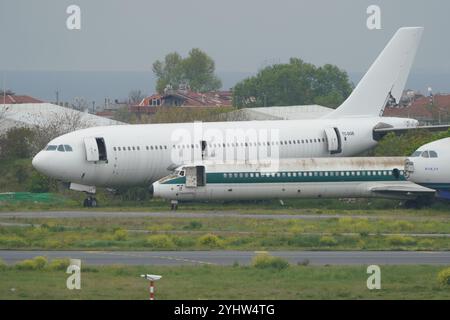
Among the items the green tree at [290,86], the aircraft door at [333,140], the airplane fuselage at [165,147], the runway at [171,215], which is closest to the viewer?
the runway at [171,215]

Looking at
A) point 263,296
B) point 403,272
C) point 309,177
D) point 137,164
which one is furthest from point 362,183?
point 263,296

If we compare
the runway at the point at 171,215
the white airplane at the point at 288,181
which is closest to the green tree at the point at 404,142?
the white airplane at the point at 288,181

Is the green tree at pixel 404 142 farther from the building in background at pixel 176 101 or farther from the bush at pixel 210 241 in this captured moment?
the building in background at pixel 176 101

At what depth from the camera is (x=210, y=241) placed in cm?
4481

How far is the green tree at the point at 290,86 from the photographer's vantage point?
173450 millimetres

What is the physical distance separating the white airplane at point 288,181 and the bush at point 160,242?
1749cm

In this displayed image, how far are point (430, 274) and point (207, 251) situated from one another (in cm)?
1006

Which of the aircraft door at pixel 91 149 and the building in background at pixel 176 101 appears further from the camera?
the building in background at pixel 176 101

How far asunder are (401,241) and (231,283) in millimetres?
13158

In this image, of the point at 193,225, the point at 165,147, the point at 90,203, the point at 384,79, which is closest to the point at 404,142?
the point at 384,79

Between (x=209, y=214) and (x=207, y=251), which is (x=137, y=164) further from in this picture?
(x=207, y=251)

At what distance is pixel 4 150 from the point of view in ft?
284

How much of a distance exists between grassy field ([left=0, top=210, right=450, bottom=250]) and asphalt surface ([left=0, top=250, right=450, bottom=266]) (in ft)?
5.24

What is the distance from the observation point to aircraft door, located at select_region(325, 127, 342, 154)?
236 ft
